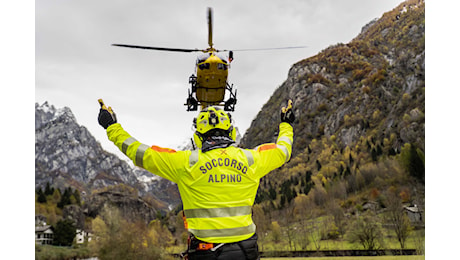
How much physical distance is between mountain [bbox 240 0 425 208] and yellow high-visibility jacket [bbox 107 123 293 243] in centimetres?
7855

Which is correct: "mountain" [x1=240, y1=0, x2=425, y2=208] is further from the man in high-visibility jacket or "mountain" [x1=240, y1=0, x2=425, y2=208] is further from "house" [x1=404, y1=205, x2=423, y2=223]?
the man in high-visibility jacket

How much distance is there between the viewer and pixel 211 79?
26.8ft

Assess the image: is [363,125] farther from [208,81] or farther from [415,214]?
[208,81]

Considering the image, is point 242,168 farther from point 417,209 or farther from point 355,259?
point 417,209

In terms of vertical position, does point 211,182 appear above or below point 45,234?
above

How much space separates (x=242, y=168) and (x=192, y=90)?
466 cm

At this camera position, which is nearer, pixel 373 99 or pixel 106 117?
pixel 106 117

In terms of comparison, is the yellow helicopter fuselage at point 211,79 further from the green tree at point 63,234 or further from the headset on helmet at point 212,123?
the green tree at point 63,234

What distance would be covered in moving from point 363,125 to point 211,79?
5731 inches

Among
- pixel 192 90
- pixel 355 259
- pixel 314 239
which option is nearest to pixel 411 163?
pixel 314 239

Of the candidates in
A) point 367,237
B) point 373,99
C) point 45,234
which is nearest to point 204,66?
point 367,237

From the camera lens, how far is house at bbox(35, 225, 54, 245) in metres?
72.7

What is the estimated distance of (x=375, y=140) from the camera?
120500mm

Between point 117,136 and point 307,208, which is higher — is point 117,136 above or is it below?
above
